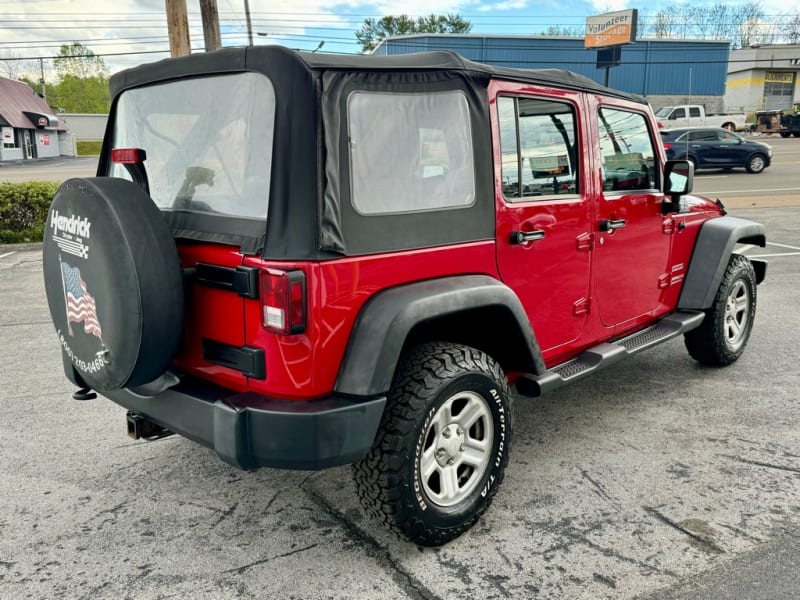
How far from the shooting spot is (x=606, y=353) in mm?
3787

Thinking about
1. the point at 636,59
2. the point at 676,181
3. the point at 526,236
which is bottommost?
the point at 526,236

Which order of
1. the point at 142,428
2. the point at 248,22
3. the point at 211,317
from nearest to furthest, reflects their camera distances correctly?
the point at 211,317, the point at 142,428, the point at 248,22

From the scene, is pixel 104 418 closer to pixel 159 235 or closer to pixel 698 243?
pixel 159 235

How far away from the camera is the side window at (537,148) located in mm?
3162

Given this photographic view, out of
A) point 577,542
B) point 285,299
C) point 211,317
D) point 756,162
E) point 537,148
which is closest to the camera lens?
point 285,299

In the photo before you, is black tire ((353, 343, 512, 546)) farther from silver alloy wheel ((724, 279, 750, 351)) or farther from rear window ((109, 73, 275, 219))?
silver alloy wheel ((724, 279, 750, 351))

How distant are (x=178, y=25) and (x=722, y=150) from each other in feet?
60.6

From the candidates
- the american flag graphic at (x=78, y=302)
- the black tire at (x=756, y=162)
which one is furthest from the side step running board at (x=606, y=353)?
the black tire at (x=756, y=162)

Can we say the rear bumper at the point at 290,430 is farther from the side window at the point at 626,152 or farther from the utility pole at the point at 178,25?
the utility pole at the point at 178,25

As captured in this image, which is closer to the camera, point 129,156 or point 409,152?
point 409,152

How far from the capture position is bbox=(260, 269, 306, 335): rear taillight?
2.37m

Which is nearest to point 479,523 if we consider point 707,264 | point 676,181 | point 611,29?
point 676,181

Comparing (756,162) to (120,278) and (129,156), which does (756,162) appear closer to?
(129,156)

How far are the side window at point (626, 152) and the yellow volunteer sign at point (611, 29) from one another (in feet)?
153
